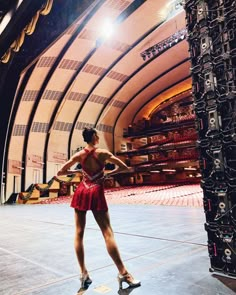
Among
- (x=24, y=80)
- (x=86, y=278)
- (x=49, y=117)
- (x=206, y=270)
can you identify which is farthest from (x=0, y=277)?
(x=49, y=117)

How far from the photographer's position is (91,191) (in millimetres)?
2488

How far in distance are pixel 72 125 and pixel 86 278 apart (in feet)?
70.1


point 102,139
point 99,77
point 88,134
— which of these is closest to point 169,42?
point 99,77

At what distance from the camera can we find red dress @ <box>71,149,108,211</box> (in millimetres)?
2455

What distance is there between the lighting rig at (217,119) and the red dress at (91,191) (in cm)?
118

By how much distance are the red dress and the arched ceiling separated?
14732 millimetres

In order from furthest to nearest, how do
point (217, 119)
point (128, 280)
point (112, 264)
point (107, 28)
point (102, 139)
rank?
1. point (102, 139)
2. point (107, 28)
3. point (112, 264)
4. point (217, 119)
5. point (128, 280)

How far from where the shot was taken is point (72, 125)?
76.4 feet

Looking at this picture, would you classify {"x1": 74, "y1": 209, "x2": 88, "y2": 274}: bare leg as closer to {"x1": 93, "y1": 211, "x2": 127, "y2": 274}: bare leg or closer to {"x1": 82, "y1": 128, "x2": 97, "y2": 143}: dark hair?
{"x1": 93, "y1": 211, "x2": 127, "y2": 274}: bare leg

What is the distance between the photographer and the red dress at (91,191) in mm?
2455

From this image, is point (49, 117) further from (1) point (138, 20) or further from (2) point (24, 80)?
(1) point (138, 20)

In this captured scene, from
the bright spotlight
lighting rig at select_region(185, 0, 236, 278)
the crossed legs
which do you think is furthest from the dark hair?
the bright spotlight

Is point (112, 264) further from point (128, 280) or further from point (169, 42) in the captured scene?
point (169, 42)

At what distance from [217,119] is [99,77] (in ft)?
65.6
